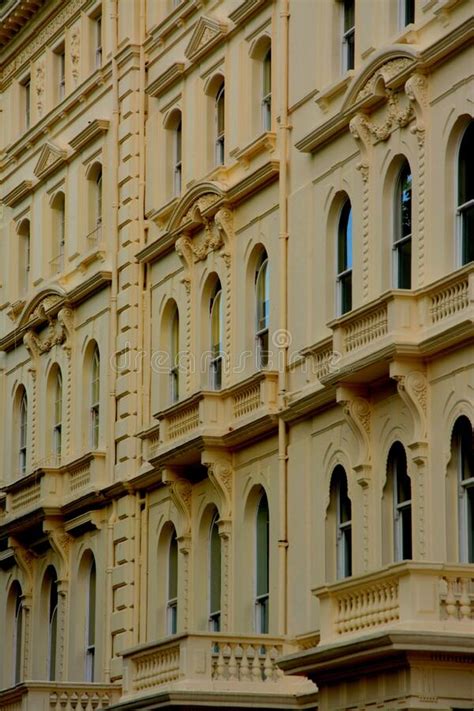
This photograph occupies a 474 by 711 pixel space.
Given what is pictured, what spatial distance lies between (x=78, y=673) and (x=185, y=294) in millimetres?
8440

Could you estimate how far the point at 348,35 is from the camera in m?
39.1

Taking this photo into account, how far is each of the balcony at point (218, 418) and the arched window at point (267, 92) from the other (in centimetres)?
462

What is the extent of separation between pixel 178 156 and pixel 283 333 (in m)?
7.49

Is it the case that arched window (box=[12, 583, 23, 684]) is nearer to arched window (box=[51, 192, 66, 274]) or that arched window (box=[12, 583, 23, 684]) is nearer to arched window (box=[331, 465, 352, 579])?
arched window (box=[51, 192, 66, 274])

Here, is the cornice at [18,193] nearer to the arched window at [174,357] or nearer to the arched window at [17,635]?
the arched window at [17,635]

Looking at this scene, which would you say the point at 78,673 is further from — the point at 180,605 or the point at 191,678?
the point at 191,678

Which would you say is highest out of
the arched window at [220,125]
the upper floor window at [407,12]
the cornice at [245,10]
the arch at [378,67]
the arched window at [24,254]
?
the arched window at [24,254]

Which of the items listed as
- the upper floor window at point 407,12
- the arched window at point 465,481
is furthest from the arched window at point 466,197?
the upper floor window at point 407,12

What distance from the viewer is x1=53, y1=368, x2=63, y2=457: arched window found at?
2010 inches

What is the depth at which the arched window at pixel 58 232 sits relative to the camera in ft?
172

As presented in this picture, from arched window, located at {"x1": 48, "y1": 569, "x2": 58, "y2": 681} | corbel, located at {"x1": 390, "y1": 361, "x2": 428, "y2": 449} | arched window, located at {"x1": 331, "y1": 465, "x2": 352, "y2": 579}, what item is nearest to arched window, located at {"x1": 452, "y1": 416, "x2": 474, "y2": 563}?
corbel, located at {"x1": 390, "y1": 361, "x2": 428, "y2": 449}

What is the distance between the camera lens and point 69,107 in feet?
170

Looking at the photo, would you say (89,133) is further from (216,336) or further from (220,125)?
(216,336)

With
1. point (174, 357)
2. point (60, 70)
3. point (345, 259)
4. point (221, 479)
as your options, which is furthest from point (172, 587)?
point (60, 70)
